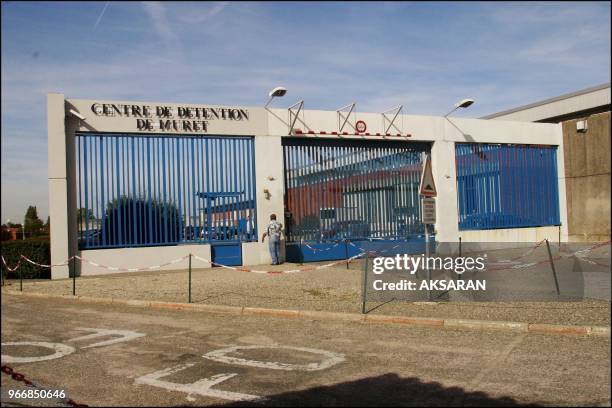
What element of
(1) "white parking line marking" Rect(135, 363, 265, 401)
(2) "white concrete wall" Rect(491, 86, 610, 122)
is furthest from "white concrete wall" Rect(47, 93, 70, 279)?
(2) "white concrete wall" Rect(491, 86, 610, 122)

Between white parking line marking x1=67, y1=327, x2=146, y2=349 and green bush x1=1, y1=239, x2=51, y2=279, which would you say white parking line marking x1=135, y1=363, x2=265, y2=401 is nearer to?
white parking line marking x1=67, y1=327, x2=146, y2=349

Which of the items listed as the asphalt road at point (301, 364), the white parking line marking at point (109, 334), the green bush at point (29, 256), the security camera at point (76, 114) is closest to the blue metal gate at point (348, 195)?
the security camera at point (76, 114)

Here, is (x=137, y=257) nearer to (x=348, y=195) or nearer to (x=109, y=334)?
(x=348, y=195)

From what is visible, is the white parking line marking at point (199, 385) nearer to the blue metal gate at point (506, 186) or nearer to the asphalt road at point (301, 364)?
the asphalt road at point (301, 364)

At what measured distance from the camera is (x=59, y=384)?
19.6 feet

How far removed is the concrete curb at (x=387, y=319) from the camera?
8227 mm

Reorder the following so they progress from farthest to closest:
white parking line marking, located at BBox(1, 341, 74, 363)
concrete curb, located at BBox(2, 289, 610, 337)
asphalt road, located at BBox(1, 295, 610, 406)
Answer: concrete curb, located at BBox(2, 289, 610, 337) < white parking line marking, located at BBox(1, 341, 74, 363) < asphalt road, located at BBox(1, 295, 610, 406)

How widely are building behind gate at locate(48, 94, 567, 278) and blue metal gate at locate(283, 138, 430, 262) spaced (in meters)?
0.04

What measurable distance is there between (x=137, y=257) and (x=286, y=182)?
606cm

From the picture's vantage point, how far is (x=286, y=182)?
815 inches

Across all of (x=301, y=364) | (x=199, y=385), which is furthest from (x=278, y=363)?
(x=199, y=385)

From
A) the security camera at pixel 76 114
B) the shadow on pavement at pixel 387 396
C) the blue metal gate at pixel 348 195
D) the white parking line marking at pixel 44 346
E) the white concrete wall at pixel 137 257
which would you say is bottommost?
the shadow on pavement at pixel 387 396

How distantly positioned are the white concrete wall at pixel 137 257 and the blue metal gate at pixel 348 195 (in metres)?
3.76

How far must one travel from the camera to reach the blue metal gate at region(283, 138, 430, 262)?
20.8 m
